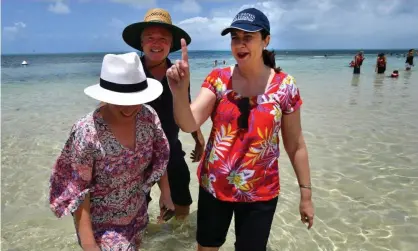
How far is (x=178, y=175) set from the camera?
3.77 metres

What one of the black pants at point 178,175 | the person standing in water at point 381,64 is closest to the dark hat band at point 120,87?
the black pants at point 178,175

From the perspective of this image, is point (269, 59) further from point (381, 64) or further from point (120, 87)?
point (381, 64)

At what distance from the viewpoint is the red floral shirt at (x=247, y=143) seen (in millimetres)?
2328

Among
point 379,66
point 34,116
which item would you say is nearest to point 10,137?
point 34,116

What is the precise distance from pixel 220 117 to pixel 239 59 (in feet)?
1.42

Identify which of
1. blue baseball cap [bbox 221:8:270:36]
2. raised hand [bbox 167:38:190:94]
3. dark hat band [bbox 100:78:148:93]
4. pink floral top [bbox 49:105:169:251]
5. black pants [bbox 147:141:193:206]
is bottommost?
black pants [bbox 147:141:193:206]

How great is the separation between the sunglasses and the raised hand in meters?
0.44

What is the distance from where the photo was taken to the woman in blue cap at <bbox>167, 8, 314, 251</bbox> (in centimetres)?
231

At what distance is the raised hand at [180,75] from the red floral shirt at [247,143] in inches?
15.2

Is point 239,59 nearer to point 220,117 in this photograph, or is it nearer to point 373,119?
point 220,117

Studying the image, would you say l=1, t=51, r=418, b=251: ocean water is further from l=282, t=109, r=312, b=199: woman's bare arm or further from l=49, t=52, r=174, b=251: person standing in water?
l=49, t=52, r=174, b=251: person standing in water

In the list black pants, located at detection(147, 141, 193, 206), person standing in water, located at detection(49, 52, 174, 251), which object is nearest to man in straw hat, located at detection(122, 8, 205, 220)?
black pants, located at detection(147, 141, 193, 206)

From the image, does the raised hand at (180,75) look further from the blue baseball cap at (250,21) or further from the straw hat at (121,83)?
the blue baseball cap at (250,21)

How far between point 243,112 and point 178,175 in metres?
1.70
